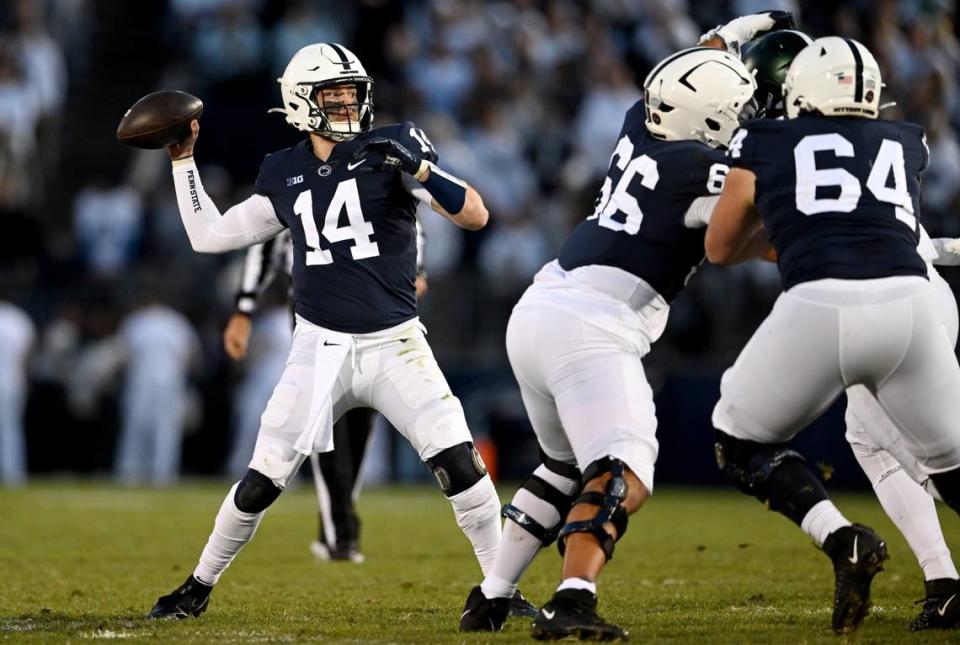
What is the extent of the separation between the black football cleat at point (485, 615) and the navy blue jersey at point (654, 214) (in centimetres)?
116

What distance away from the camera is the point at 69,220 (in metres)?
16.9

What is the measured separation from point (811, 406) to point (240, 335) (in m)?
4.12

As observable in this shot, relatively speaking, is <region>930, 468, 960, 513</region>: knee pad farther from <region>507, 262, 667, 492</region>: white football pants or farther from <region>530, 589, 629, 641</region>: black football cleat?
<region>530, 589, 629, 641</region>: black football cleat

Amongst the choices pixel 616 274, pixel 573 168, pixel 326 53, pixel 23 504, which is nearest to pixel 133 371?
pixel 23 504

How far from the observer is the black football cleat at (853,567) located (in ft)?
15.3

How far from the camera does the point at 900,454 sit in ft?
17.3

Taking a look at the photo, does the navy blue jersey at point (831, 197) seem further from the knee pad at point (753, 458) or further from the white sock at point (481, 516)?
the white sock at point (481, 516)

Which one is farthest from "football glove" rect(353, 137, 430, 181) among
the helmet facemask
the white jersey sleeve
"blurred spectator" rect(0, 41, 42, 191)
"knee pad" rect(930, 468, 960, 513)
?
"blurred spectator" rect(0, 41, 42, 191)

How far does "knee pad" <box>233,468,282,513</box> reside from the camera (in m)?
5.62

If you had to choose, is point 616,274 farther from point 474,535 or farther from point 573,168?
point 573,168

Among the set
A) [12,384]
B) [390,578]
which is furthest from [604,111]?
[390,578]

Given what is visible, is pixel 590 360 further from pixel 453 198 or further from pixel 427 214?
pixel 427 214

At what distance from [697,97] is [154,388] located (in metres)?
9.84

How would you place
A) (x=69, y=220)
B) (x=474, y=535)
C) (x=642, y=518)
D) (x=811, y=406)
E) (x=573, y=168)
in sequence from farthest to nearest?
1. (x=69, y=220)
2. (x=573, y=168)
3. (x=642, y=518)
4. (x=474, y=535)
5. (x=811, y=406)
